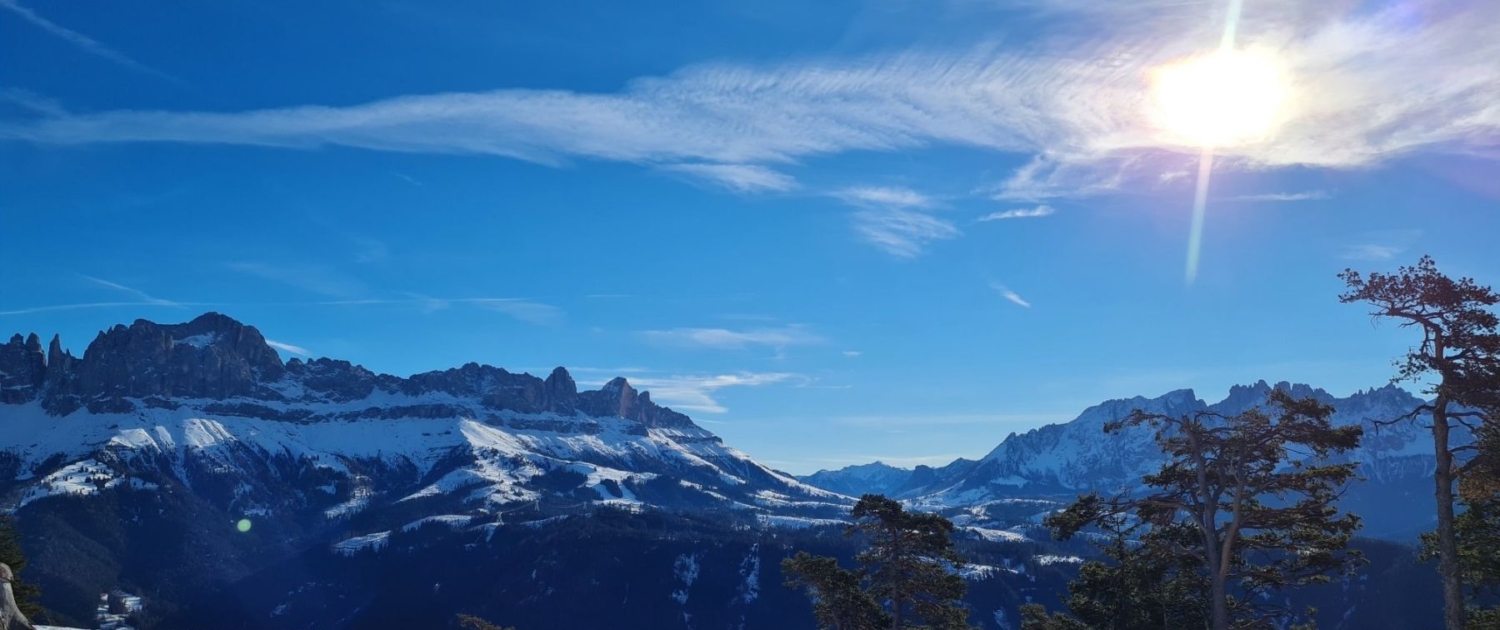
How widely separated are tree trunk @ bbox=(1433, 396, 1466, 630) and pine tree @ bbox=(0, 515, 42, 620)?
224 feet

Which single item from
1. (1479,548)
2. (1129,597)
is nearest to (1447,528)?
(1479,548)

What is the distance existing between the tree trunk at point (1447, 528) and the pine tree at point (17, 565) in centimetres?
6842

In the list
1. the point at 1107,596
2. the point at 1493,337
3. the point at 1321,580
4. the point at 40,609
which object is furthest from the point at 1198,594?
the point at 40,609

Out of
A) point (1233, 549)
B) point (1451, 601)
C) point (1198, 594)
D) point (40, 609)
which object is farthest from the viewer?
point (40, 609)

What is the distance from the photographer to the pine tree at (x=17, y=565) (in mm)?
59428

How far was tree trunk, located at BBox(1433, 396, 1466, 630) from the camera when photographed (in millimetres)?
30875

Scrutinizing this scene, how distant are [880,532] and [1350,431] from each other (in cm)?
2530

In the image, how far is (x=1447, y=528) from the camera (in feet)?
105

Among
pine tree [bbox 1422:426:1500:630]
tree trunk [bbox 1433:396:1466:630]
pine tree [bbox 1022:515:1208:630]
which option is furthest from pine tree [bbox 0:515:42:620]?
pine tree [bbox 1422:426:1500:630]

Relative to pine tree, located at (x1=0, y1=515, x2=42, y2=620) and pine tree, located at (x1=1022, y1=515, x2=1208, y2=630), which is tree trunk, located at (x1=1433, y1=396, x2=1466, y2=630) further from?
pine tree, located at (x1=0, y1=515, x2=42, y2=620)

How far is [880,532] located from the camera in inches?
2052

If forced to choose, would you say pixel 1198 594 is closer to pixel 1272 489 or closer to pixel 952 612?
pixel 952 612

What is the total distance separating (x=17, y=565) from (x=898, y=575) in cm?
5999

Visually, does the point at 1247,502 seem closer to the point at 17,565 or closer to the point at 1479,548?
the point at 1479,548
